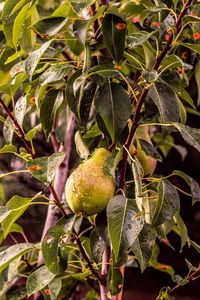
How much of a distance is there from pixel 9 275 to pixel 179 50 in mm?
579

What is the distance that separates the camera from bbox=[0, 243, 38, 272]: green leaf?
862 millimetres

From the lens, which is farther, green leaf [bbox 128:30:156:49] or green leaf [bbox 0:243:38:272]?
green leaf [bbox 0:243:38:272]

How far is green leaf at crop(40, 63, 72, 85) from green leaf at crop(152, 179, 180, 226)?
226 mm

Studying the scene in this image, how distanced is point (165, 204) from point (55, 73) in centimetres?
26

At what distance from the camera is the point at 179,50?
109cm

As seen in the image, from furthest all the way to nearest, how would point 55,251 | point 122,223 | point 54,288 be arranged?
point 54,288 → point 55,251 → point 122,223

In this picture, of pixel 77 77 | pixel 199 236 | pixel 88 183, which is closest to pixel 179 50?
pixel 77 77

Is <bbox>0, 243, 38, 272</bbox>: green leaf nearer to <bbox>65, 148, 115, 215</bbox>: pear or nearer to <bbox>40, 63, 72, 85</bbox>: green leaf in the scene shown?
<bbox>65, 148, 115, 215</bbox>: pear

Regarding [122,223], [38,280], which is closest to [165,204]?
[122,223]

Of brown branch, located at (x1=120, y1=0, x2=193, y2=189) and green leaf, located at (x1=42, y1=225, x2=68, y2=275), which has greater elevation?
brown branch, located at (x1=120, y1=0, x2=193, y2=189)

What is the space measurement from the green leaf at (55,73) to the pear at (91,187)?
5.5 inches

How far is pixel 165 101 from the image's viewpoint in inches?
30.3

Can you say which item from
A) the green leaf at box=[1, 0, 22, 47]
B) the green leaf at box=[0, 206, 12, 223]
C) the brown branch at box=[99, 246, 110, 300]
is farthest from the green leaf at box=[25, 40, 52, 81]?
the brown branch at box=[99, 246, 110, 300]

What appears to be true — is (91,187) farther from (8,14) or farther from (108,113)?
(8,14)
